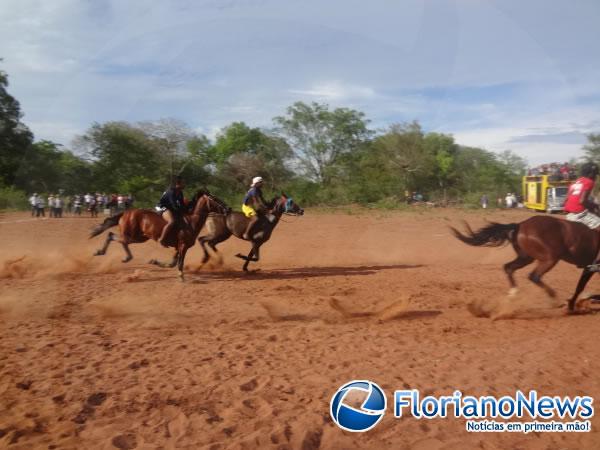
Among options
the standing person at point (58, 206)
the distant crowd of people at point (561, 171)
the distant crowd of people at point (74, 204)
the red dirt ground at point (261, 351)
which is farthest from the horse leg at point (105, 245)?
the distant crowd of people at point (561, 171)

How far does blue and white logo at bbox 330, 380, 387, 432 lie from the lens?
3.76m

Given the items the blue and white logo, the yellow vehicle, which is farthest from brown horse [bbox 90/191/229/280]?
the yellow vehicle

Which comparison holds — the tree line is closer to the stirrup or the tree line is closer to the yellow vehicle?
the yellow vehicle

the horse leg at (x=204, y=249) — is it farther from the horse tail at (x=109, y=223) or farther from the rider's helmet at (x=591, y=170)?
the rider's helmet at (x=591, y=170)

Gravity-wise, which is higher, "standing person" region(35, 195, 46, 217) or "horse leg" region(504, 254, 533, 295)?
"standing person" region(35, 195, 46, 217)

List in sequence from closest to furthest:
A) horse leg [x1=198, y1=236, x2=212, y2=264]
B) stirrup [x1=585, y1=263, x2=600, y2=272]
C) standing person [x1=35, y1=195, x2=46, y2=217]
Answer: stirrup [x1=585, y1=263, x2=600, y2=272] < horse leg [x1=198, y1=236, x2=212, y2=264] < standing person [x1=35, y1=195, x2=46, y2=217]

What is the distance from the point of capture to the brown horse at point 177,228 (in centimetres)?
967

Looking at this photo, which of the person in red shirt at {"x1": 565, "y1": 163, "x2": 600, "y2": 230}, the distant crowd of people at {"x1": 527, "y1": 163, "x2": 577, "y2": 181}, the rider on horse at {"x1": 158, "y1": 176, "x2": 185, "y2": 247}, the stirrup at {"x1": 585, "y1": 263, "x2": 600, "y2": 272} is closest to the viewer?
the stirrup at {"x1": 585, "y1": 263, "x2": 600, "y2": 272}

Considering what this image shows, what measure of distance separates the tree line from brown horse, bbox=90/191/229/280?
85.0 inches

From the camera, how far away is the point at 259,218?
1045 cm

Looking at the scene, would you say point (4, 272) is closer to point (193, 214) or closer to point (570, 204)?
point (193, 214)

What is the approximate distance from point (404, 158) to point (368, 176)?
206cm

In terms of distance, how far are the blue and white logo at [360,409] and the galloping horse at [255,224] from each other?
627 cm

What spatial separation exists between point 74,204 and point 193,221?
67.3 ft
